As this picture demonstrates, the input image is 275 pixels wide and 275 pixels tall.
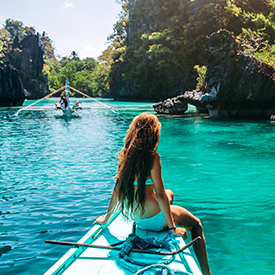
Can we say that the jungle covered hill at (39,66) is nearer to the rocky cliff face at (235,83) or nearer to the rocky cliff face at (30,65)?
the rocky cliff face at (30,65)

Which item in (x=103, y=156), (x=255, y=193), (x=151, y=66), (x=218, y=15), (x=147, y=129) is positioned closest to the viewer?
(x=147, y=129)

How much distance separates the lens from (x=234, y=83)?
25641mm

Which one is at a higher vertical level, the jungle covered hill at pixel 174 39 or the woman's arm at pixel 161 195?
the jungle covered hill at pixel 174 39

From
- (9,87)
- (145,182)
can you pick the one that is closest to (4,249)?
(145,182)

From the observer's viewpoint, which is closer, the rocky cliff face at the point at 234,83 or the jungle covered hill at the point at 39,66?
the rocky cliff face at the point at 234,83

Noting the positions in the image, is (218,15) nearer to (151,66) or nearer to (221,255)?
(151,66)

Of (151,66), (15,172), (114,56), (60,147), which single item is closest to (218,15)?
(151,66)

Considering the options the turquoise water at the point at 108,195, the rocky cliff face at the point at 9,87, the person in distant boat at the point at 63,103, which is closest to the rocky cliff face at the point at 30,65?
the rocky cliff face at the point at 9,87

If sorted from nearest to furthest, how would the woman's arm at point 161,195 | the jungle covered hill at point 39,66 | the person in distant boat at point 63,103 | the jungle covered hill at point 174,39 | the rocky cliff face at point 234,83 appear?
the woman's arm at point 161,195 → the rocky cliff face at point 234,83 → the person in distant boat at point 63,103 → the jungle covered hill at point 174,39 → the jungle covered hill at point 39,66

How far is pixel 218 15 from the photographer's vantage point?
43.7 metres

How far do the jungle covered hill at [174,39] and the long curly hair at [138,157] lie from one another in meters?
24.9

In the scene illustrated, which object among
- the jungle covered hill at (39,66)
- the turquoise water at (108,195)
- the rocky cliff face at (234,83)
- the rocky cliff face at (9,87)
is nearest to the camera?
the turquoise water at (108,195)

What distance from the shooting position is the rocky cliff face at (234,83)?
24.8 metres

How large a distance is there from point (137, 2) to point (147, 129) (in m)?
64.9
